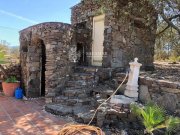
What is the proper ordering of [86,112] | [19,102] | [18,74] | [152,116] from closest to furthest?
[152,116] < [86,112] < [19,102] < [18,74]

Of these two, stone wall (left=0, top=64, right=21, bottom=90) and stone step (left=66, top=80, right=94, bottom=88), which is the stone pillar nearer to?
stone step (left=66, top=80, right=94, bottom=88)

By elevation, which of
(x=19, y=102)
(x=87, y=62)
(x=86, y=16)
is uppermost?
(x=86, y=16)

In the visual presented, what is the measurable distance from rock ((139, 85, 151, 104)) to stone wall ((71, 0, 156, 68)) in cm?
244

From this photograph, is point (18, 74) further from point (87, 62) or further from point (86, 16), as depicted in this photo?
point (86, 16)

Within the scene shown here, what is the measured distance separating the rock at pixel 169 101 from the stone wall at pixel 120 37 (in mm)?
3238

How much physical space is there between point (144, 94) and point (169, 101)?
2.96 ft

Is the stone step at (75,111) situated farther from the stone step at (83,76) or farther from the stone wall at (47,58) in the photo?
the stone step at (83,76)

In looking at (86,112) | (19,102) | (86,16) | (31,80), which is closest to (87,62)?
(86,16)

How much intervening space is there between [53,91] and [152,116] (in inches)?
161

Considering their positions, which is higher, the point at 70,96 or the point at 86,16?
the point at 86,16

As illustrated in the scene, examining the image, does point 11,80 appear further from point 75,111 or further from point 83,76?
point 75,111

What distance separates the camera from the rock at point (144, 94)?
6.74 meters

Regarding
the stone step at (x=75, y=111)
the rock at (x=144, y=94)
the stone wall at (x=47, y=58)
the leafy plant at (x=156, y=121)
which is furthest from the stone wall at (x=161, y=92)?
the stone wall at (x=47, y=58)

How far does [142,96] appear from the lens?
22.7ft
